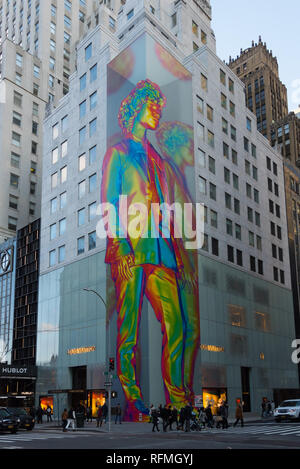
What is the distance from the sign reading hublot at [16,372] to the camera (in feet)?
186

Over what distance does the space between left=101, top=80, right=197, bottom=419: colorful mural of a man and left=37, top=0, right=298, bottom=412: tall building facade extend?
1115 millimetres

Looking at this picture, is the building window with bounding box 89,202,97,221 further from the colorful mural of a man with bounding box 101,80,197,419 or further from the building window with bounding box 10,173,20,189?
the building window with bounding box 10,173,20,189

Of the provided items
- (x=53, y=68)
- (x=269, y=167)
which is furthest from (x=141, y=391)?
(x=53, y=68)

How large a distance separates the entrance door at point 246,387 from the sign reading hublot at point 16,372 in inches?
965

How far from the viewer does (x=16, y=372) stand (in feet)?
189

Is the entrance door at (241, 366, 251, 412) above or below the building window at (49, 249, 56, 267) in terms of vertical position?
below

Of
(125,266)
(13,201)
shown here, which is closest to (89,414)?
(125,266)

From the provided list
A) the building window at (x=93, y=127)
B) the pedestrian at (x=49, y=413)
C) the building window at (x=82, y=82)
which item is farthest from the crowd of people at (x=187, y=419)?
the building window at (x=82, y=82)

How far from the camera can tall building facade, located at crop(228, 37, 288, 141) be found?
13625cm

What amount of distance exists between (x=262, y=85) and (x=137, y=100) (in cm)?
9632

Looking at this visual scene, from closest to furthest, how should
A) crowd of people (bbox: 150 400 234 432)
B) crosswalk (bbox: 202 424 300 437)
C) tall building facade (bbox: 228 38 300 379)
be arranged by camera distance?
1. crosswalk (bbox: 202 424 300 437)
2. crowd of people (bbox: 150 400 234 432)
3. tall building facade (bbox: 228 38 300 379)

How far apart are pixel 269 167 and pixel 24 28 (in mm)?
63202

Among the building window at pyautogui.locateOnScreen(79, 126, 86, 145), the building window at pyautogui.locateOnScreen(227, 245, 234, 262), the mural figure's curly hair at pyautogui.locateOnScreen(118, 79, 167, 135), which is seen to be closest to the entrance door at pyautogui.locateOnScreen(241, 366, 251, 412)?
the building window at pyautogui.locateOnScreen(227, 245, 234, 262)

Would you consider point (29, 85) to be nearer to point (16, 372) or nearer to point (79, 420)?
point (16, 372)
